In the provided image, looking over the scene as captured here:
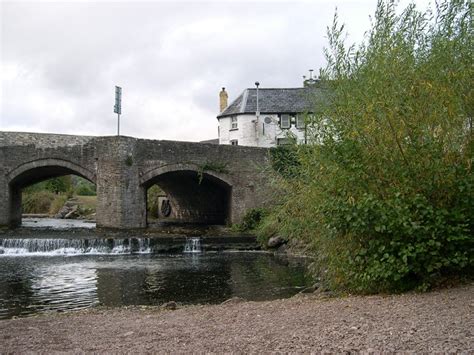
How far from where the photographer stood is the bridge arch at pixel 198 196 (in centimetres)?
2392

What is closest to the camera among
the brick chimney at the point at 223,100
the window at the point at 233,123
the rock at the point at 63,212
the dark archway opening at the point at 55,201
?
the window at the point at 233,123

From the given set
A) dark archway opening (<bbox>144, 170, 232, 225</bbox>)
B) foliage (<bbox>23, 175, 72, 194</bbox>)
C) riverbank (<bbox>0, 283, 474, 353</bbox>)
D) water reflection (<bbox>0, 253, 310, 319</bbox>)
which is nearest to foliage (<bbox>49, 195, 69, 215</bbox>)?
foliage (<bbox>23, 175, 72, 194</bbox>)

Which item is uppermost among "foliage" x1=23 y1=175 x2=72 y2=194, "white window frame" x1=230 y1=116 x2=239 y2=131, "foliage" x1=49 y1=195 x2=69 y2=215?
"white window frame" x1=230 y1=116 x2=239 y2=131

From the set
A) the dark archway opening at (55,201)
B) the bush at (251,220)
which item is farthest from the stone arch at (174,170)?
the dark archway opening at (55,201)

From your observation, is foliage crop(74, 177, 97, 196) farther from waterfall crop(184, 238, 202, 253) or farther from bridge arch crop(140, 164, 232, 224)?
waterfall crop(184, 238, 202, 253)

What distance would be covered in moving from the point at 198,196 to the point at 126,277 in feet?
53.3

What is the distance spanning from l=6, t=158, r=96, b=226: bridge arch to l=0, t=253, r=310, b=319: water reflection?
5.55 metres

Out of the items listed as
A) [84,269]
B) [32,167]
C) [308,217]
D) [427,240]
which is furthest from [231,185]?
[427,240]

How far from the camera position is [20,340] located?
17.4ft

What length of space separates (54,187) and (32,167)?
21.4 meters

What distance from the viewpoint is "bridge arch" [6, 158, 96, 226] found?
68.2 feet

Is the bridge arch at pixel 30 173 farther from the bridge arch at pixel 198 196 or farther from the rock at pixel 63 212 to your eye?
the rock at pixel 63 212

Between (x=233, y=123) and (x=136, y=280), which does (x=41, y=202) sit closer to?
(x=233, y=123)

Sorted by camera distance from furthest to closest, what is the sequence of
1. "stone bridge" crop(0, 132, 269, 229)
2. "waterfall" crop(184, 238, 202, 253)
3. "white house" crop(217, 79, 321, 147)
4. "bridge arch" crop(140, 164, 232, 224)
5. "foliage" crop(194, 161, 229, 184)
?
1. "white house" crop(217, 79, 321, 147)
2. "bridge arch" crop(140, 164, 232, 224)
3. "foliage" crop(194, 161, 229, 184)
4. "stone bridge" crop(0, 132, 269, 229)
5. "waterfall" crop(184, 238, 202, 253)
